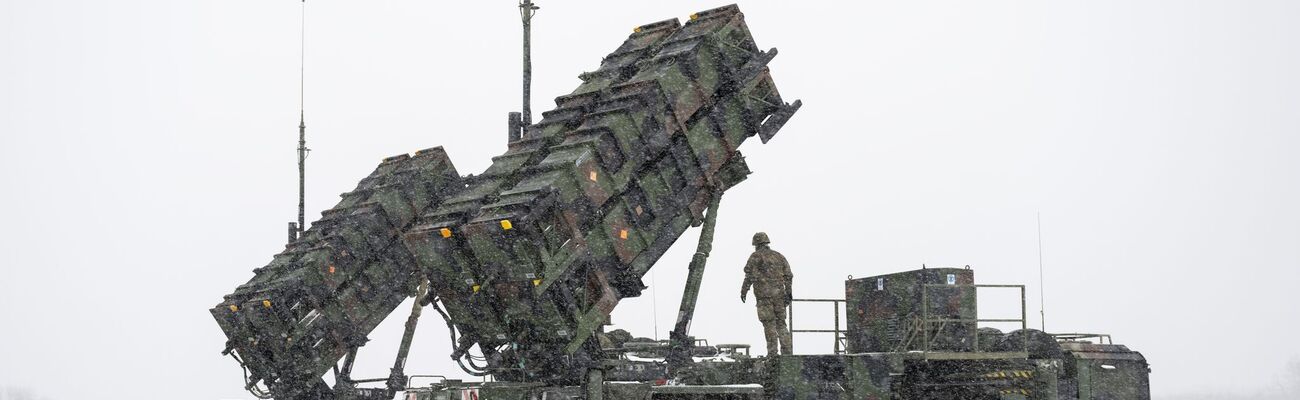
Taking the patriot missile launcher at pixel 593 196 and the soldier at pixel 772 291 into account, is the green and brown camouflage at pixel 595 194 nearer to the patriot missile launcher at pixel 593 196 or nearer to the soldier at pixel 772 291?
the patriot missile launcher at pixel 593 196

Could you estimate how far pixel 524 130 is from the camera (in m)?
19.7

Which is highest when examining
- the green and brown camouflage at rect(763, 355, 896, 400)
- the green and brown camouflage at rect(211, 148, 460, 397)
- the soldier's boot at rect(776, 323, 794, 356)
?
the green and brown camouflage at rect(211, 148, 460, 397)

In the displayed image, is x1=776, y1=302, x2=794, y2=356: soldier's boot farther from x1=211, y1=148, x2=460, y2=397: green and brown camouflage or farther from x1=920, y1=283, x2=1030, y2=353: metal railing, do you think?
x1=211, y1=148, x2=460, y2=397: green and brown camouflage

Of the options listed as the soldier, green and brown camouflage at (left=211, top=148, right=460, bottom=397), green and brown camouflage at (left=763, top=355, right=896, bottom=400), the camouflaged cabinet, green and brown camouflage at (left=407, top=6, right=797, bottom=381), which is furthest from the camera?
green and brown camouflage at (left=211, top=148, right=460, bottom=397)

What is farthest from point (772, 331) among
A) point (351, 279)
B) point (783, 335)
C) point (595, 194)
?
point (351, 279)

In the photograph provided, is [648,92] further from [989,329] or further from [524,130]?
[989,329]

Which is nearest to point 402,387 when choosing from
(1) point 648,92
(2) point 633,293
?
(2) point 633,293

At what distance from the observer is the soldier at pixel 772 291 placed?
1705 centimetres

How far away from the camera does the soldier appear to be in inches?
671

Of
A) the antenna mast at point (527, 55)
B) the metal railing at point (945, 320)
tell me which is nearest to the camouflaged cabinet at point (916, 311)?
the metal railing at point (945, 320)

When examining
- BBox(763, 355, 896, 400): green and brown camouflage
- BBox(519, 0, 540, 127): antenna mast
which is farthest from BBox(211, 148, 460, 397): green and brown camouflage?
BBox(763, 355, 896, 400): green and brown camouflage

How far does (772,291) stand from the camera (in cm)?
1706

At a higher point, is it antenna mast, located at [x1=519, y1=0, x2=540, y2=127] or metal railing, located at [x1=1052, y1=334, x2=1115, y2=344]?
antenna mast, located at [x1=519, y1=0, x2=540, y2=127]

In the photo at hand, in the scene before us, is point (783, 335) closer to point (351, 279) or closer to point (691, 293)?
point (691, 293)
